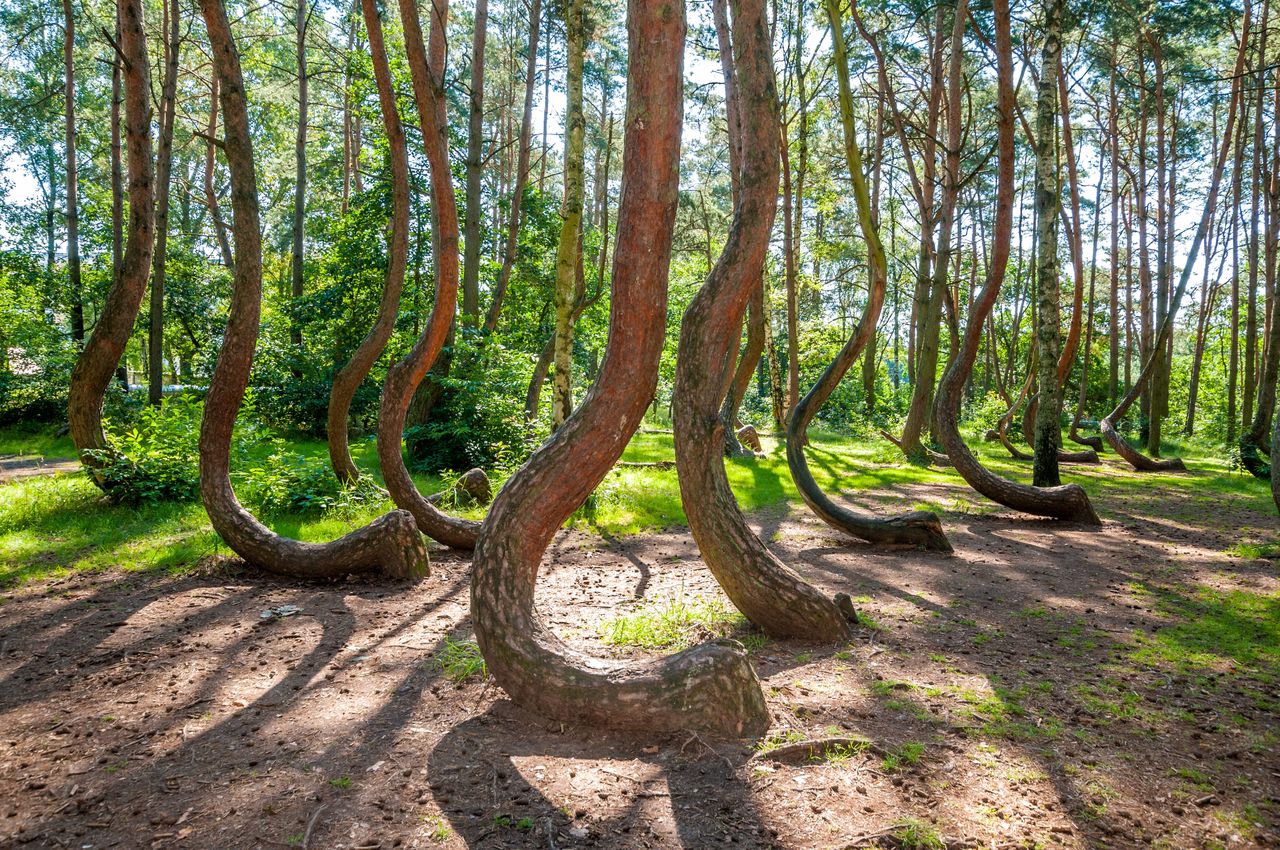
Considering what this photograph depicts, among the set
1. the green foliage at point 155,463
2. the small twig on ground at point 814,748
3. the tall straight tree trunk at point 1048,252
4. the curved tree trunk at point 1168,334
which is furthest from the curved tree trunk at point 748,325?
the small twig on ground at point 814,748

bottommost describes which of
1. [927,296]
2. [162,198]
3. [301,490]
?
[301,490]

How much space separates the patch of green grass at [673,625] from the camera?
5117mm

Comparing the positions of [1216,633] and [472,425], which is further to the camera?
[472,425]

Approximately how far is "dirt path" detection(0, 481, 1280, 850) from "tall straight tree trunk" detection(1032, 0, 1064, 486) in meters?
4.81

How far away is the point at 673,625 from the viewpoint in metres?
5.34

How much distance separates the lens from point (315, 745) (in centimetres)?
357

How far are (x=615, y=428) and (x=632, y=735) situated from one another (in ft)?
5.12

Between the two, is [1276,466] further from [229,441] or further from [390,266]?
[229,441]

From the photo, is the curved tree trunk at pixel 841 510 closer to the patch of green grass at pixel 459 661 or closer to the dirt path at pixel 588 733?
the dirt path at pixel 588 733

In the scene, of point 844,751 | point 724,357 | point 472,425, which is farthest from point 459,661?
point 472,425

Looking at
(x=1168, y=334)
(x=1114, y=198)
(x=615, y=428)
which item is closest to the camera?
(x=615, y=428)

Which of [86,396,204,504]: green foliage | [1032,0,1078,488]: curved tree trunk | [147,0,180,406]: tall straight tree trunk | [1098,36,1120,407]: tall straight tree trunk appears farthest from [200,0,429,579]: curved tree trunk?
[1098,36,1120,407]: tall straight tree trunk

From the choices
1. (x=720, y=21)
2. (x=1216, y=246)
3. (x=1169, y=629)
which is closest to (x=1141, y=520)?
(x=1169, y=629)

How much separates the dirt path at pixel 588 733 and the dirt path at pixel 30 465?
6908 mm
